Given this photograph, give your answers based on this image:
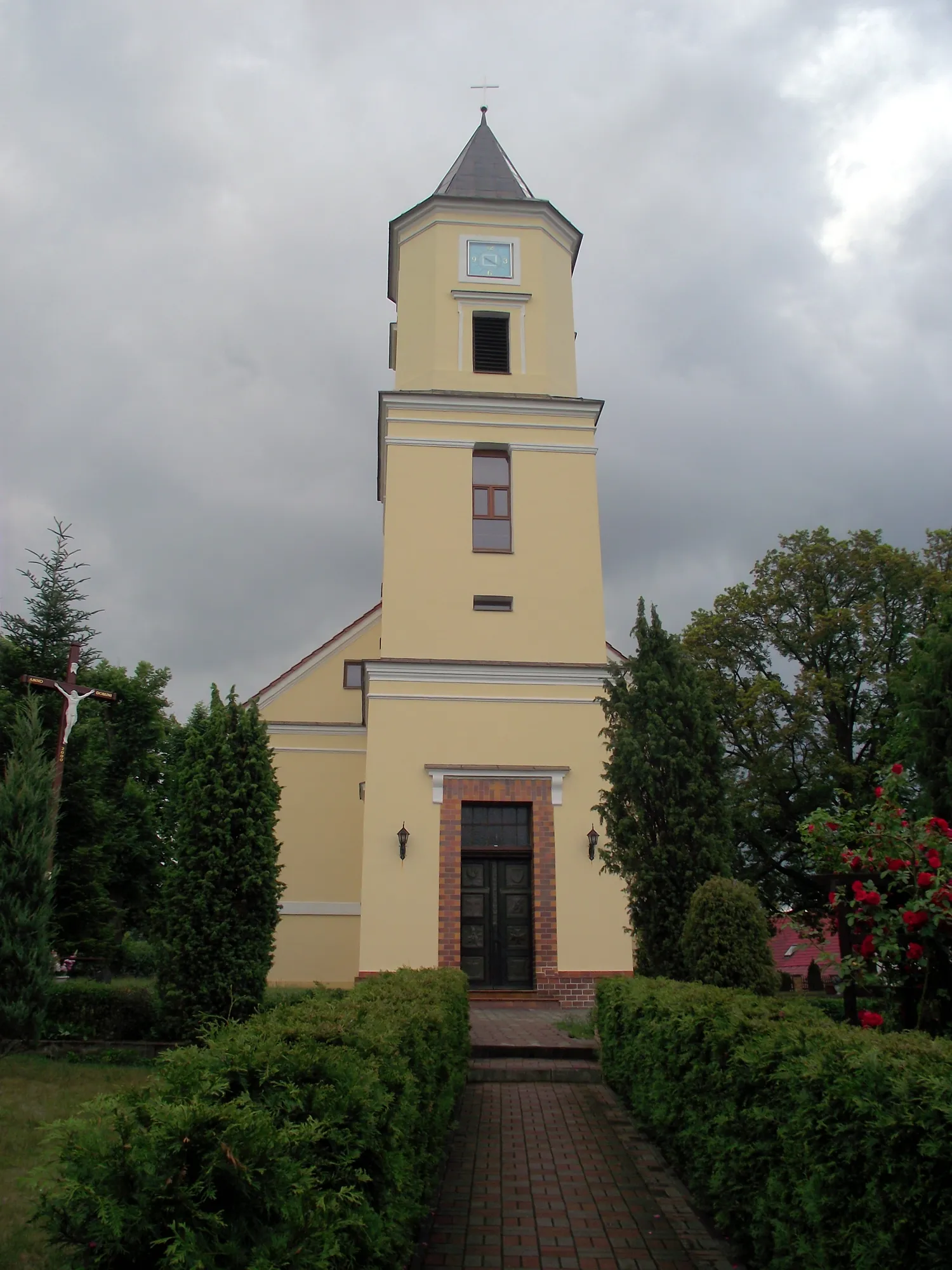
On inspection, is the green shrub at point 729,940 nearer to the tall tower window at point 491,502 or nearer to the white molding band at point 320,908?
the tall tower window at point 491,502

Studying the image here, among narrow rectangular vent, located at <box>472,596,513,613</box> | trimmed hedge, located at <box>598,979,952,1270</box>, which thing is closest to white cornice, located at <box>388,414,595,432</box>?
narrow rectangular vent, located at <box>472,596,513,613</box>

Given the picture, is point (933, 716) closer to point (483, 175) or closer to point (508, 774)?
point (508, 774)

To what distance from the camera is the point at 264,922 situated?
36.0ft

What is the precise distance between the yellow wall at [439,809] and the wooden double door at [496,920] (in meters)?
0.58

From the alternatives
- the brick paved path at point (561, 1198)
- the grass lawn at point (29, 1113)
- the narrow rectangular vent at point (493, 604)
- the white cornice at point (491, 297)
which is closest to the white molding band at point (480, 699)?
the narrow rectangular vent at point (493, 604)

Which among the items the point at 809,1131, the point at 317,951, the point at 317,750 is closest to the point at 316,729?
the point at 317,750

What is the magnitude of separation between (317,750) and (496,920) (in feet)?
22.0

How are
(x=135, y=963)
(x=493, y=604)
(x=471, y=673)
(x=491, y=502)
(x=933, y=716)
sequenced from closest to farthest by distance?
(x=933, y=716) → (x=471, y=673) → (x=493, y=604) → (x=491, y=502) → (x=135, y=963)

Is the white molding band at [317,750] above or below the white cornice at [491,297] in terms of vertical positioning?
below

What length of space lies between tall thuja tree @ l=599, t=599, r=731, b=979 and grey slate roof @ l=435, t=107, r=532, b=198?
12570mm

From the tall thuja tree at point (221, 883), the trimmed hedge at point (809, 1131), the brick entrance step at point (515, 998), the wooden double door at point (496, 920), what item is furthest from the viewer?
the wooden double door at point (496, 920)

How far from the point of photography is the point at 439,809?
15469 mm

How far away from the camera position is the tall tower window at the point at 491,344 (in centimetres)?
1839

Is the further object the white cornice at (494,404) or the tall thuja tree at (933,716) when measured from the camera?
the white cornice at (494,404)
